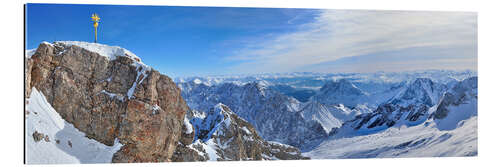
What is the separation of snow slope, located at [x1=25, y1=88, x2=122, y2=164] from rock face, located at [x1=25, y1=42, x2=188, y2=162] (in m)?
0.29

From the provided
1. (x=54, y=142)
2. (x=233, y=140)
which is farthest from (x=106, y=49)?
(x=233, y=140)

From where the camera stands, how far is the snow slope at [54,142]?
1287 cm

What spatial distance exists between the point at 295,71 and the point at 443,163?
7570mm

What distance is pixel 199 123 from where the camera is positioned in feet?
133

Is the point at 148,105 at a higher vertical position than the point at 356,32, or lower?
lower

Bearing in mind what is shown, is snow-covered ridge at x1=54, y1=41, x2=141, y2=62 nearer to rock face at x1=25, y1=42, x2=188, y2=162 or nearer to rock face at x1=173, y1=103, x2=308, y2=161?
rock face at x1=25, y1=42, x2=188, y2=162

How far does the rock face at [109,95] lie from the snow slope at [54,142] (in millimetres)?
289

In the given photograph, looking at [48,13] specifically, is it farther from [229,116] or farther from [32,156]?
[229,116]

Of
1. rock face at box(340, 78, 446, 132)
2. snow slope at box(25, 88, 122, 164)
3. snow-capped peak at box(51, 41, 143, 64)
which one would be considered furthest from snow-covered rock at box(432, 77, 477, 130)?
snow slope at box(25, 88, 122, 164)

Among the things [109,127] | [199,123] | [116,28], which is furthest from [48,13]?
[199,123]

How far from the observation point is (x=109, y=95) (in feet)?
49.8

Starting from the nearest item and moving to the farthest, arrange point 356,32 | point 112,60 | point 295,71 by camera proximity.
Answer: point 112,60, point 356,32, point 295,71

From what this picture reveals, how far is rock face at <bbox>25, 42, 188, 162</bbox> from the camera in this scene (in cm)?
1446

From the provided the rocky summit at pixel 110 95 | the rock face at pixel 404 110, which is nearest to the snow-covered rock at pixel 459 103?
the rock face at pixel 404 110
